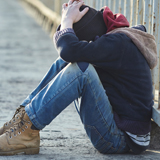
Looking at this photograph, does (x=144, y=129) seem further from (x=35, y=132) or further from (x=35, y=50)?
(x=35, y=50)

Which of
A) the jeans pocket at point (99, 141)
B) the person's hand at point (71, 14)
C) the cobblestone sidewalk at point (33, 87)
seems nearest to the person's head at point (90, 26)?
the person's hand at point (71, 14)

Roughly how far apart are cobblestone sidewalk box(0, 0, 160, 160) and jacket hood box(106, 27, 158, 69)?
64 centimetres

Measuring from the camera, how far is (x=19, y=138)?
104 inches

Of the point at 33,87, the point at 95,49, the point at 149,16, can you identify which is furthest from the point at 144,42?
the point at 33,87

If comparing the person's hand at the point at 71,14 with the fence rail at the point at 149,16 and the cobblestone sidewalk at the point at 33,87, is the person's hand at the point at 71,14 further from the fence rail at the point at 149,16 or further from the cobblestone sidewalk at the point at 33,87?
the cobblestone sidewalk at the point at 33,87

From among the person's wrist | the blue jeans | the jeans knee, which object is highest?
the person's wrist

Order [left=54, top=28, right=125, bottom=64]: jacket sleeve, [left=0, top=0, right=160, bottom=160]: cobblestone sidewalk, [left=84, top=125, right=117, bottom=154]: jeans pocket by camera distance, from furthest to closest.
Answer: [left=0, top=0, right=160, bottom=160]: cobblestone sidewalk, [left=84, top=125, right=117, bottom=154]: jeans pocket, [left=54, top=28, right=125, bottom=64]: jacket sleeve

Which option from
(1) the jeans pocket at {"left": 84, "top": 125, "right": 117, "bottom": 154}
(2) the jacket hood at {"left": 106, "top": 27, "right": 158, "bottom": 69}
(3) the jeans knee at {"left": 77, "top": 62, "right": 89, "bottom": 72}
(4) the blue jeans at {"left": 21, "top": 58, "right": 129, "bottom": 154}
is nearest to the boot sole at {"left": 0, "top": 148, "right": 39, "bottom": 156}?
(4) the blue jeans at {"left": 21, "top": 58, "right": 129, "bottom": 154}

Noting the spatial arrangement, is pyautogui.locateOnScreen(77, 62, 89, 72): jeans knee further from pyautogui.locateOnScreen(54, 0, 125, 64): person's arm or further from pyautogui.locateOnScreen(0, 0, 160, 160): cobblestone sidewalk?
pyautogui.locateOnScreen(0, 0, 160, 160): cobblestone sidewalk

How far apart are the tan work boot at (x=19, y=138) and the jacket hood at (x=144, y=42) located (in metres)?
0.79

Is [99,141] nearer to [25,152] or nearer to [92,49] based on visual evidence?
[25,152]

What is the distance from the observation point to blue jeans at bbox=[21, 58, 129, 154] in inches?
97.4

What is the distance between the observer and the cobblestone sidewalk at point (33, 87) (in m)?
2.78

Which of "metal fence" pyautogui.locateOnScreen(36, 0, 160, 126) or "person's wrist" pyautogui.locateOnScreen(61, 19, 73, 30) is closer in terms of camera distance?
"person's wrist" pyautogui.locateOnScreen(61, 19, 73, 30)
